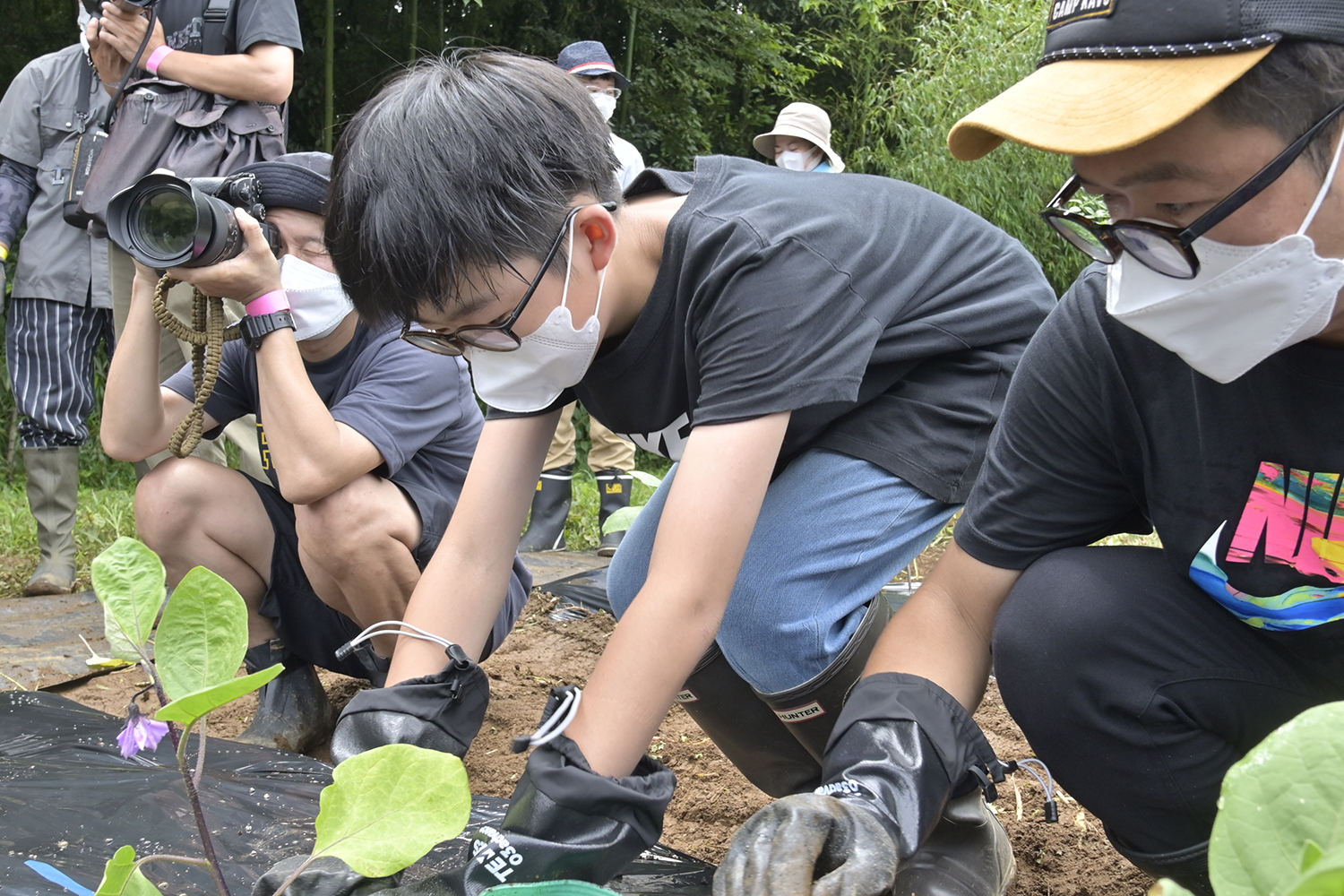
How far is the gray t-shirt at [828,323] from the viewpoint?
1198 mm

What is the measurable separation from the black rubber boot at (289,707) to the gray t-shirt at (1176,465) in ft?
3.96

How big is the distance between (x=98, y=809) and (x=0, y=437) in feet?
16.7

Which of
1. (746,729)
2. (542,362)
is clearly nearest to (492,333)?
(542,362)

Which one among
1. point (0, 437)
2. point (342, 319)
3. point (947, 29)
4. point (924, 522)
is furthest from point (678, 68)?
point (924, 522)

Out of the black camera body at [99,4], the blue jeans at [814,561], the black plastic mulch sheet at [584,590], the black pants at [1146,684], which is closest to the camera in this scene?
the black pants at [1146,684]

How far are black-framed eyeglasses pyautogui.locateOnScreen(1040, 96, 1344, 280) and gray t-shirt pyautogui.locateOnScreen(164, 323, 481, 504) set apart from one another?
45.7 inches

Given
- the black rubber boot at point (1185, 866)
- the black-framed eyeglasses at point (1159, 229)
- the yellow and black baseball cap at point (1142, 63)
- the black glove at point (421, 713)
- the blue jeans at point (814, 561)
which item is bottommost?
the black glove at point (421, 713)

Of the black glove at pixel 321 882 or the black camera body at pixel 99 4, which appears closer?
the black glove at pixel 321 882

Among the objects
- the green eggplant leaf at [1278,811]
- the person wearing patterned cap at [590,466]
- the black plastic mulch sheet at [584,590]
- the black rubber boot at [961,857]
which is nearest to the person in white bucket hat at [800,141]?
the person wearing patterned cap at [590,466]

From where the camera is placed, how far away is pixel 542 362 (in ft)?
4.17

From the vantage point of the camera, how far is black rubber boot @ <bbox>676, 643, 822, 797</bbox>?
147 centimetres

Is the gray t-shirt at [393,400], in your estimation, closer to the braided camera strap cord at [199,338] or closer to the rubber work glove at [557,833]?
the braided camera strap cord at [199,338]

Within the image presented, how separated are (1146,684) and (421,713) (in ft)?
2.61

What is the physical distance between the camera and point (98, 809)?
1.32m
